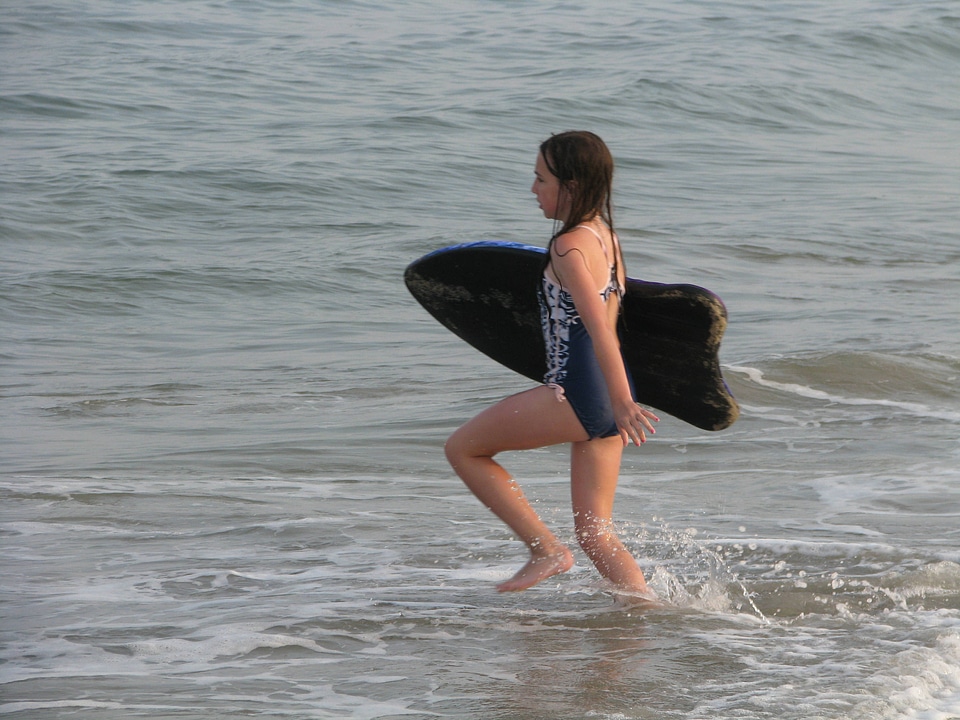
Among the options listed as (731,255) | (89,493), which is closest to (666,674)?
(89,493)

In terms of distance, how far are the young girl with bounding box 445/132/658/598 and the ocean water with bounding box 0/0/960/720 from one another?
0.27m

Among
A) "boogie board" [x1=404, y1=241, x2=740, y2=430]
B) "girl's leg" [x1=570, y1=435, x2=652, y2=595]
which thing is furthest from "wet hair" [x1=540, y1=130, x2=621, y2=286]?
"girl's leg" [x1=570, y1=435, x2=652, y2=595]

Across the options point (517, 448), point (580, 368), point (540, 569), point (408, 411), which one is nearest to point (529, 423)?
point (517, 448)

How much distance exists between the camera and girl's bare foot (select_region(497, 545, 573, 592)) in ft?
14.0

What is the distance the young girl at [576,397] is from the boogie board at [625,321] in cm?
26

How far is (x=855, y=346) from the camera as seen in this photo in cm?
893

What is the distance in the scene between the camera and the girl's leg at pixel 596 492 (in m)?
4.18

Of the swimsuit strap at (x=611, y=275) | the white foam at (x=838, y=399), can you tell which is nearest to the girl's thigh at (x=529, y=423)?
the swimsuit strap at (x=611, y=275)

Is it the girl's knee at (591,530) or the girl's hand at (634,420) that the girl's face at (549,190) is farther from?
the girl's knee at (591,530)

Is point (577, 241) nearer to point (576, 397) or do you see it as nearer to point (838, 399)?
point (576, 397)

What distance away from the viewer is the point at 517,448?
167 inches

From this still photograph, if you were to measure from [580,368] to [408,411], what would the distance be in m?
3.52

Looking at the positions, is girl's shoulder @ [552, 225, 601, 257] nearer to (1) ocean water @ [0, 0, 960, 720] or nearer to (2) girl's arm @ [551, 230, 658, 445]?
(2) girl's arm @ [551, 230, 658, 445]

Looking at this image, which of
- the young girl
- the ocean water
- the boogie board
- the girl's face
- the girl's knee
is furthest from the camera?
the boogie board
